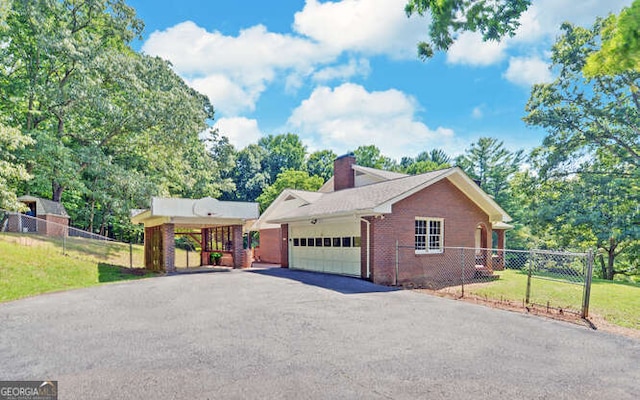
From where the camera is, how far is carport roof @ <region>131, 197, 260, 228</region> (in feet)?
50.3

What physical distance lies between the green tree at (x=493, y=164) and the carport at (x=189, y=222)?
31938 mm

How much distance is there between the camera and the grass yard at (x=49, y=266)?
1171 centimetres

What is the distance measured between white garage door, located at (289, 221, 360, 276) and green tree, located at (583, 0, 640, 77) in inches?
426

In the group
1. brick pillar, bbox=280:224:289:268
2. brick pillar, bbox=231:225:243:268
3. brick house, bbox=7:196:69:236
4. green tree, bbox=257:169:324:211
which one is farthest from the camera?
green tree, bbox=257:169:324:211

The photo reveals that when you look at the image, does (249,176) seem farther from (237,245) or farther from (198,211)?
(198,211)

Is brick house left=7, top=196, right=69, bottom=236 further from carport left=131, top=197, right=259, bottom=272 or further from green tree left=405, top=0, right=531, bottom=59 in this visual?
green tree left=405, top=0, right=531, bottom=59

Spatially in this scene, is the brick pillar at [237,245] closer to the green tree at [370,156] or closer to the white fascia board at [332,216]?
the white fascia board at [332,216]

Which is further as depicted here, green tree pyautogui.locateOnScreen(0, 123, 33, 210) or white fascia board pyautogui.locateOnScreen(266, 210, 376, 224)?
green tree pyautogui.locateOnScreen(0, 123, 33, 210)

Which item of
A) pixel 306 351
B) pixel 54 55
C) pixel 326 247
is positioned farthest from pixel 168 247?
pixel 54 55

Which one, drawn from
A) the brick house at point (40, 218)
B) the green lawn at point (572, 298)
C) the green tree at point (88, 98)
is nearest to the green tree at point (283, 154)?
the green tree at point (88, 98)

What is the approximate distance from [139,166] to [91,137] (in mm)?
4506

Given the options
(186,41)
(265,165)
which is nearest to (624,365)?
(186,41)

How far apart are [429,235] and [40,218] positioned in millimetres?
23644

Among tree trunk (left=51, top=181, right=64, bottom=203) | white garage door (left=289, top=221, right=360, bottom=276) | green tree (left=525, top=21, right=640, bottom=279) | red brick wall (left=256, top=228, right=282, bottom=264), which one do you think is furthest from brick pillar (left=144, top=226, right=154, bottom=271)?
green tree (left=525, top=21, right=640, bottom=279)
